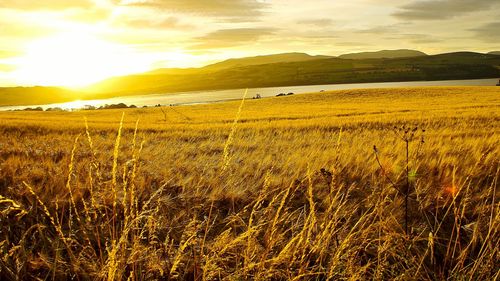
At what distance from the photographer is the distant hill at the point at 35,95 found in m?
170

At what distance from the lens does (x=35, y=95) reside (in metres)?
178

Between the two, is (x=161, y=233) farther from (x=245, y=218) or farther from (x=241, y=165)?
(x=241, y=165)

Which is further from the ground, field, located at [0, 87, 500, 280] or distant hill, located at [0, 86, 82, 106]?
distant hill, located at [0, 86, 82, 106]

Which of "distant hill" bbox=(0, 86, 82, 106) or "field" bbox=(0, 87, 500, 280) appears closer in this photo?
"field" bbox=(0, 87, 500, 280)

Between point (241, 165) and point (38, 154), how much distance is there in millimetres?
4071

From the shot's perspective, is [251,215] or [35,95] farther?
[35,95]

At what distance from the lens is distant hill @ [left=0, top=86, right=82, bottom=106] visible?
557ft

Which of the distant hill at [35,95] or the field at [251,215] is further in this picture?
the distant hill at [35,95]

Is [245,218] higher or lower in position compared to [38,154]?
lower

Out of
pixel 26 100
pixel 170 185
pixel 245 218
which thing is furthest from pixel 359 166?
pixel 26 100

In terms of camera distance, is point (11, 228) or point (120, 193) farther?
point (120, 193)

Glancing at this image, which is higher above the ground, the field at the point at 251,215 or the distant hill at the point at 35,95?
the distant hill at the point at 35,95

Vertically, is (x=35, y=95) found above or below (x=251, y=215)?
above

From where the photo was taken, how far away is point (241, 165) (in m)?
7.37
